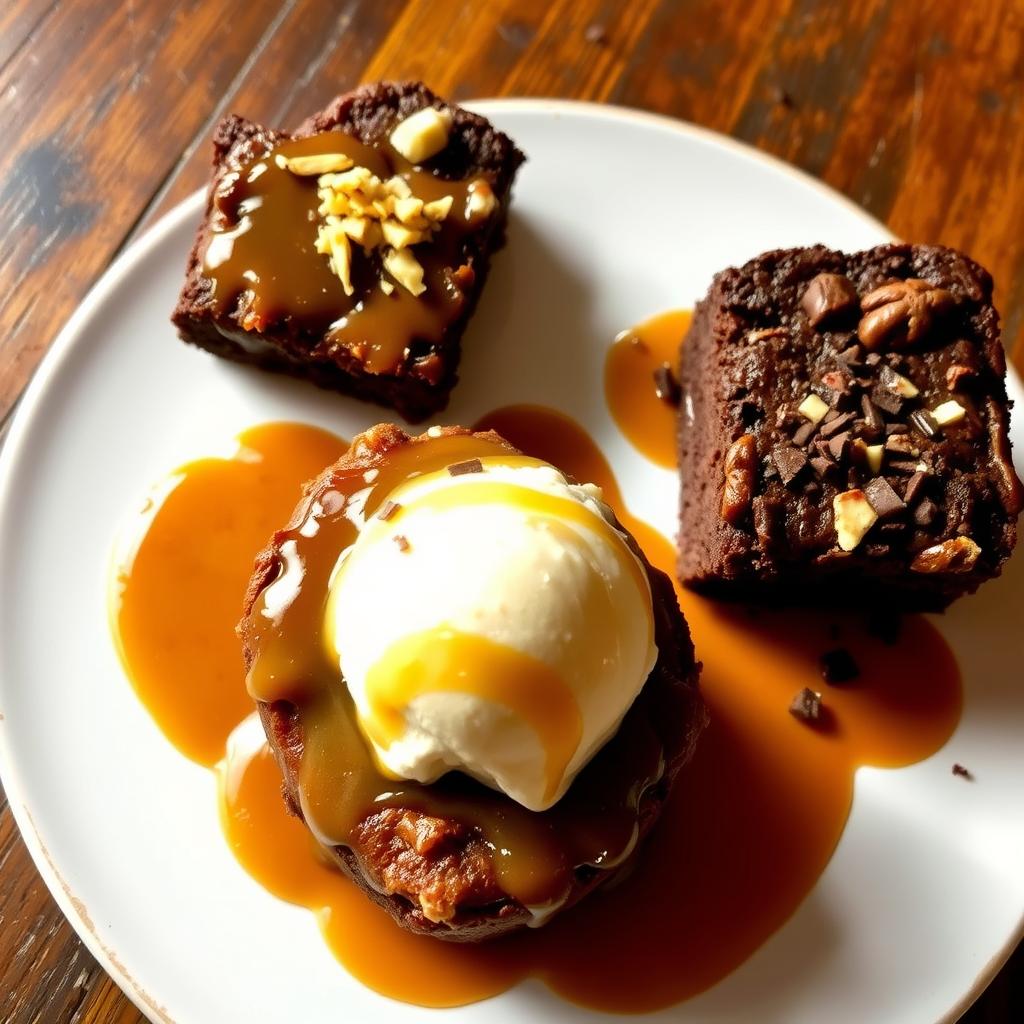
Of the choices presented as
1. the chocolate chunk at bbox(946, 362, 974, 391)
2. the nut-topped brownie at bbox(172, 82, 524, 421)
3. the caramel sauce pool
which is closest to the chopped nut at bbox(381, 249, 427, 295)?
the nut-topped brownie at bbox(172, 82, 524, 421)

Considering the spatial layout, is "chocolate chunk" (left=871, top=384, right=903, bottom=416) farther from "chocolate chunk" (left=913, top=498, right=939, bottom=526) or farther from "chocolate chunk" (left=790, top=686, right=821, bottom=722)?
→ "chocolate chunk" (left=790, top=686, right=821, bottom=722)

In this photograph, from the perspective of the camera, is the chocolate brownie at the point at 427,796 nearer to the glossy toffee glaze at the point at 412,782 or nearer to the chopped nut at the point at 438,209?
the glossy toffee glaze at the point at 412,782

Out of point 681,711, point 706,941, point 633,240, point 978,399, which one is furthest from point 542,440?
point 706,941

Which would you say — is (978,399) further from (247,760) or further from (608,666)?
(247,760)

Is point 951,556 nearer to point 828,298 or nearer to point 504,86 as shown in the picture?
point 828,298

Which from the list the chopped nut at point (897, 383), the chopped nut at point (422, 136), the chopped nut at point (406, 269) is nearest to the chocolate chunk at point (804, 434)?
the chopped nut at point (897, 383)

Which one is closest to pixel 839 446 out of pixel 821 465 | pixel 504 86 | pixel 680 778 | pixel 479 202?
pixel 821 465
